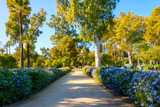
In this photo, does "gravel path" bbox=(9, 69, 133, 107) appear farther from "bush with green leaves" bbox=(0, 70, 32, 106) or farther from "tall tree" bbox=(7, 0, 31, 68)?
"tall tree" bbox=(7, 0, 31, 68)

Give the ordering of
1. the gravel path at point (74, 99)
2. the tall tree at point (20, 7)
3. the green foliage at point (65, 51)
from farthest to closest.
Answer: the green foliage at point (65, 51) < the tall tree at point (20, 7) < the gravel path at point (74, 99)

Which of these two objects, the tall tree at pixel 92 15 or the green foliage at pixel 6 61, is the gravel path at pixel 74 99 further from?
the green foliage at pixel 6 61

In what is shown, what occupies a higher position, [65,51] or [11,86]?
[65,51]

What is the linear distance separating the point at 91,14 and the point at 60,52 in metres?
22.6

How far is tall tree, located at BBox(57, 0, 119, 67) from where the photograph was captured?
41.5ft

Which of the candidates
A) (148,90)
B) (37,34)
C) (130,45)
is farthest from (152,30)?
(148,90)

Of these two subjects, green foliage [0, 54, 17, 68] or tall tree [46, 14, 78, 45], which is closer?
green foliage [0, 54, 17, 68]

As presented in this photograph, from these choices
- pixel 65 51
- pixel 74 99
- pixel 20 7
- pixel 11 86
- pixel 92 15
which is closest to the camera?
pixel 11 86

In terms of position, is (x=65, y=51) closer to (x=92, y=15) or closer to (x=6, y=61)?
(x=6, y=61)

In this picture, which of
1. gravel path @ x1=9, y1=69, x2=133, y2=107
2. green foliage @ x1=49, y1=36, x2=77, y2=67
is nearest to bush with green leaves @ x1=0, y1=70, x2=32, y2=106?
gravel path @ x1=9, y1=69, x2=133, y2=107

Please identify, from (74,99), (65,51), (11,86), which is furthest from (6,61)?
(74,99)

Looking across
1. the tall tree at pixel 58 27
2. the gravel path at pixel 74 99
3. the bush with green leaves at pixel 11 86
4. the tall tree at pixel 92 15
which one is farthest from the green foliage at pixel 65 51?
the bush with green leaves at pixel 11 86

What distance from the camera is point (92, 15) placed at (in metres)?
12.6

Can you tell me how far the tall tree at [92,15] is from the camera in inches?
498
